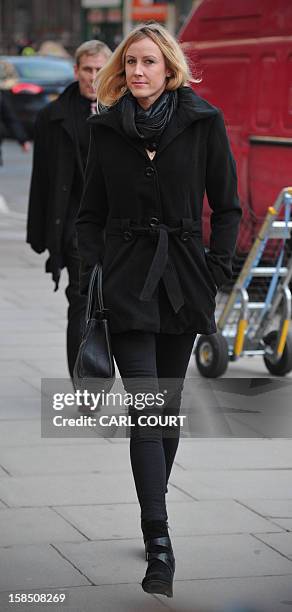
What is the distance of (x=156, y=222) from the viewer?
4.70m

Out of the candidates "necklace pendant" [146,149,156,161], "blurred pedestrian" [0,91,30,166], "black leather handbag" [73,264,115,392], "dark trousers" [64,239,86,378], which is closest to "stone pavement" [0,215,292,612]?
"dark trousers" [64,239,86,378]

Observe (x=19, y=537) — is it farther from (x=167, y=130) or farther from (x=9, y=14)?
(x=9, y=14)

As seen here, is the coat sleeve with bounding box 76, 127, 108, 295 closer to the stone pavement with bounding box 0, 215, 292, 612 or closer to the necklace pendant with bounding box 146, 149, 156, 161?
the necklace pendant with bounding box 146, 149, 156, 161

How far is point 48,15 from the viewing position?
6612cm

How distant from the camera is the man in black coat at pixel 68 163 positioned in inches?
278

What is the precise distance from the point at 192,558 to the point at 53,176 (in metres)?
2.75

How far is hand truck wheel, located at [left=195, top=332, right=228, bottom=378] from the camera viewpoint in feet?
26.5

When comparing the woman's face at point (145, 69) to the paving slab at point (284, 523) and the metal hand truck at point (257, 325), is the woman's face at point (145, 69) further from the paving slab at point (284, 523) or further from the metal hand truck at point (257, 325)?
the metal hand truck at point (257, 325)

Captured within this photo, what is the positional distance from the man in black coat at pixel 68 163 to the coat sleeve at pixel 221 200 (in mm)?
2293

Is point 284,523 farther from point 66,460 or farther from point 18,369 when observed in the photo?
point 18,369

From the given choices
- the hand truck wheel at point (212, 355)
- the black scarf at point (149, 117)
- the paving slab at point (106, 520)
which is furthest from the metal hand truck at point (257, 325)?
the black scarf at point (149, 117)

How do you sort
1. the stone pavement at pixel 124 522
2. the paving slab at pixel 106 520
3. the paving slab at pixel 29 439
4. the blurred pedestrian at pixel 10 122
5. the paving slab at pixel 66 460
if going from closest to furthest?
the stone pavement at pixel 124 522 → the paving slab at pixel 106 520 → the paving slab at pixel 66 460 → the paving slab at pixel 29 439 → the blurred pedestrian at pixel 10 122

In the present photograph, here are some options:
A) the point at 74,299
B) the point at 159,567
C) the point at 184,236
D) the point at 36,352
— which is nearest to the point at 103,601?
the point at 159,567

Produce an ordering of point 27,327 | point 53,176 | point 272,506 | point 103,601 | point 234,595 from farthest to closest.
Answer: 1. point 27,327
2. point 53,176
3. point 272,506
4. point 234,595
5. point 103,601
